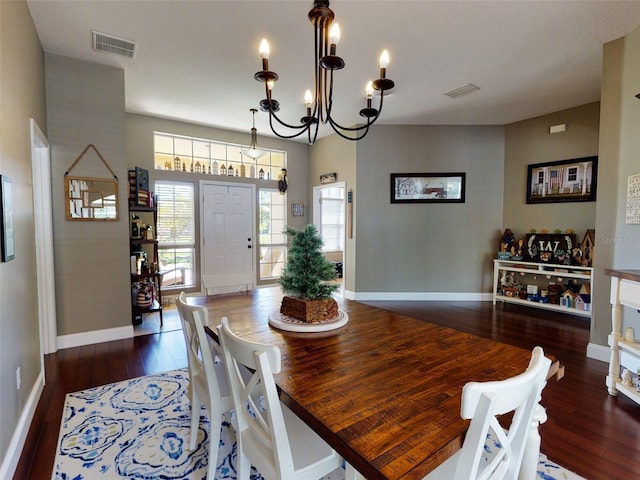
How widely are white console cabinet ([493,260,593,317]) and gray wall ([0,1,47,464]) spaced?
17.9ft

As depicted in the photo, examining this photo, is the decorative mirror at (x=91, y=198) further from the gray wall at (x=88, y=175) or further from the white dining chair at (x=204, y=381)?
the white dining chair at (x=204, y=381)

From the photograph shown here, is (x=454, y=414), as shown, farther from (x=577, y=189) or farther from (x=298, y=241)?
(x=577, y=189)

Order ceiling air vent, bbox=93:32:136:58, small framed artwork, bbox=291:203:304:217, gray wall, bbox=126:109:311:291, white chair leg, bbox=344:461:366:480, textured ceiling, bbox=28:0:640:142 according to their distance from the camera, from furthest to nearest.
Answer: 1. small framed artwork, bbox=291:203:304:217
2. gray wall, bbox=126:109:311:291
3. ceiling air vent, bbox=93:32:136:58
4. textured ceiling, bbox=28:0:640:142
5. white chair leg, bbox=344:461:366:480

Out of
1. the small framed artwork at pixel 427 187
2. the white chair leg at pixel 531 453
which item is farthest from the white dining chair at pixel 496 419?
the small framed artwork at pixel 427 187

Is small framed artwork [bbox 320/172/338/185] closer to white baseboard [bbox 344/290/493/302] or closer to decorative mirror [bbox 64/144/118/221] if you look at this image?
white baseboard [bbox 344/290/493/302]

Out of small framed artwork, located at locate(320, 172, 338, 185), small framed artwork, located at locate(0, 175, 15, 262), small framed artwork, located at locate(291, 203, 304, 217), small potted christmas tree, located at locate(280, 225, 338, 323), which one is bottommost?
small potted christmas tree, located at locate(280, 225, 338, 323)

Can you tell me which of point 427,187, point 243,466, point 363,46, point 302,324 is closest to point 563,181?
point 427,187

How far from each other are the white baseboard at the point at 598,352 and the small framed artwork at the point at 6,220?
4575 mm

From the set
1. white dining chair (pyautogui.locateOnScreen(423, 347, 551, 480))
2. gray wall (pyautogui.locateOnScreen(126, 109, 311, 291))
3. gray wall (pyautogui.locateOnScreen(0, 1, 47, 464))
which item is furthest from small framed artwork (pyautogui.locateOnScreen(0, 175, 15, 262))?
gray wall (pyautogui.locateOnScreen(126, 109, 311, 291))

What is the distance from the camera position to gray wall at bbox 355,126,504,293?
514 cm

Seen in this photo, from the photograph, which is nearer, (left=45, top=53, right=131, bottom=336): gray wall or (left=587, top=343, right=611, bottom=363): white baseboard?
(left=587, top=343, right=611, bottom=363): white baseboard

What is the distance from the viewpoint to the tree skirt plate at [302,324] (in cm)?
163

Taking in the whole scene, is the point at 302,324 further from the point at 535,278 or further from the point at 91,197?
the point at 535,278

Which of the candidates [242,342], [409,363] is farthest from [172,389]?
[409,363]
